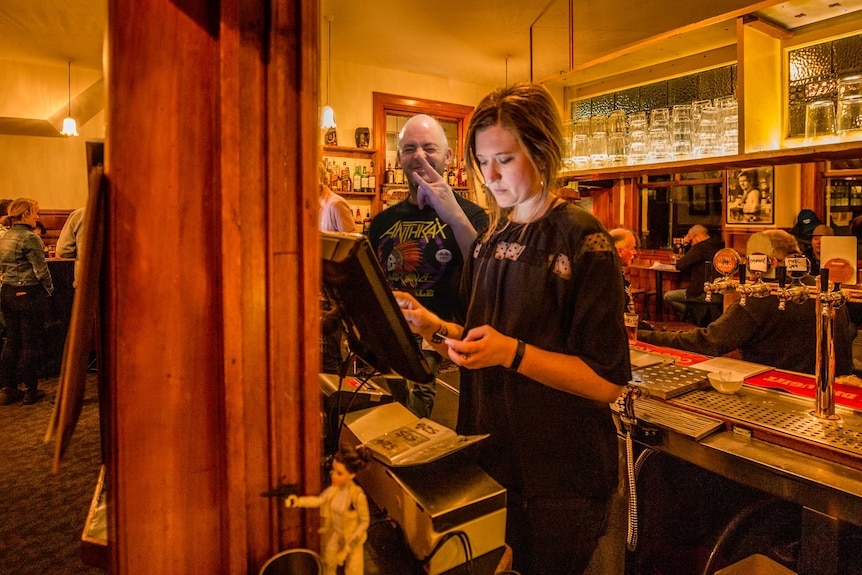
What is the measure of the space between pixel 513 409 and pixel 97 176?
0.79 m

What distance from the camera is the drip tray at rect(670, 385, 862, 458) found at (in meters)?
1.41

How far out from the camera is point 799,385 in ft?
6.30

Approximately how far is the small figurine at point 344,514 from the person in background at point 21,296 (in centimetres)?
473

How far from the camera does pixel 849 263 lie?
1.52m

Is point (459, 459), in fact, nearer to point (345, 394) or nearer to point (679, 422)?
point (345, 394)

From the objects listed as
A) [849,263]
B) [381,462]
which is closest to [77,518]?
[381,462]

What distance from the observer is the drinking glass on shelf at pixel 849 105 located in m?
1.80

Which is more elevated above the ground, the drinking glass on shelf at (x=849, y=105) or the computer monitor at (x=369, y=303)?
the drinking glass on shelf at (x=849, y=105)

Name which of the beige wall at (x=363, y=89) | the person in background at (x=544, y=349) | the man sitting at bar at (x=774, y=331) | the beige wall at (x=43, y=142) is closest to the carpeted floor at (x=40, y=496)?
the person in background at (x=544, y=349)

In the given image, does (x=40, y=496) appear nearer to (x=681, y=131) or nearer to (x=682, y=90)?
(x=681, y=131)

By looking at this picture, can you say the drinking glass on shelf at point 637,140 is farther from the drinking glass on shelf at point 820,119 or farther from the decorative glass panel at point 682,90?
the decorative glass panel at point 682,90

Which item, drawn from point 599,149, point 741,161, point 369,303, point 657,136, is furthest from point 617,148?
point 369,303

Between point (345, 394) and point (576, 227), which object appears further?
point (345, 394)

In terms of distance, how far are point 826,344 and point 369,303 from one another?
4.59ft
